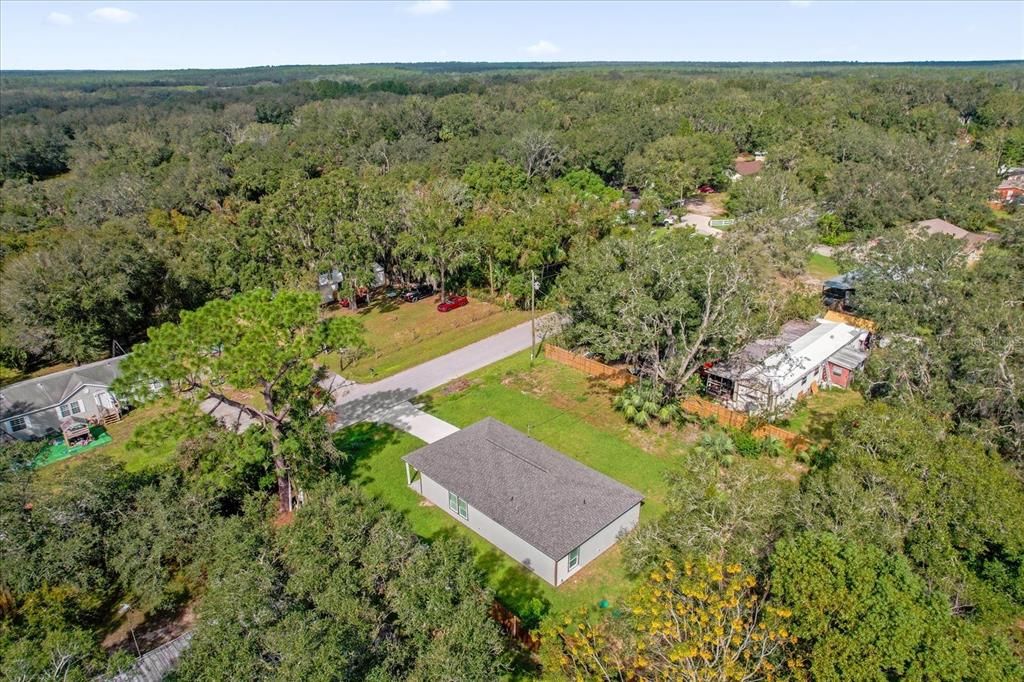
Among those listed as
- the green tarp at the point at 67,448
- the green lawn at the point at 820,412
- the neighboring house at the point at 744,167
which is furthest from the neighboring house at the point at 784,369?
the neighboring house at the point at 744,167

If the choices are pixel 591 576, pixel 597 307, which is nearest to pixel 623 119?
pixel 597 307

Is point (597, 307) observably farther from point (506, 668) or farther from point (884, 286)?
point (506, 668)

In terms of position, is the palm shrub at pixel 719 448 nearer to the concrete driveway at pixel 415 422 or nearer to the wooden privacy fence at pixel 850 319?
the concrete driveway at pixel 415 422

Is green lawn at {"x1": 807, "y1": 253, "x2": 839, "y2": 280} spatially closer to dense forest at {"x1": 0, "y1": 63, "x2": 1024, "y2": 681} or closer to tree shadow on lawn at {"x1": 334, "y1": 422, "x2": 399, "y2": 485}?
dense forest at {"x1": 0, "y1": 63, "x2": 1024, "y2": 681}

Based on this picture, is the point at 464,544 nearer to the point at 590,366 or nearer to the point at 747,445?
the point at 747,445

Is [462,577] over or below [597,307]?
below

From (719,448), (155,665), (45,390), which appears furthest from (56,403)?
(719,448)

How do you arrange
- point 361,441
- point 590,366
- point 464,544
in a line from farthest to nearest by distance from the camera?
point 590,366 < point 361,441 < point 464,544
